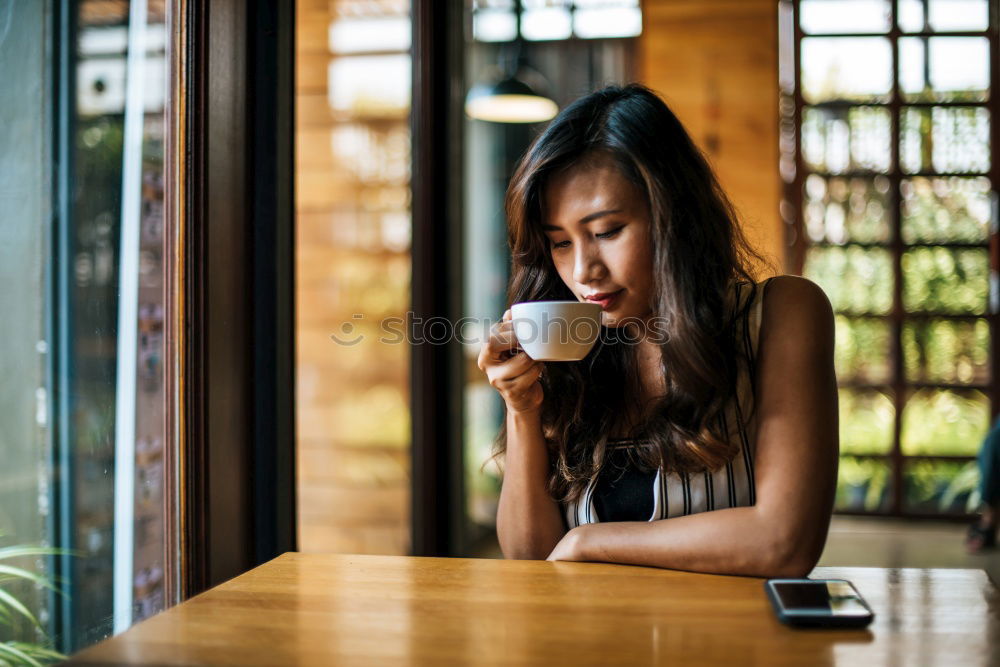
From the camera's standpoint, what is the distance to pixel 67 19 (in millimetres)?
1100

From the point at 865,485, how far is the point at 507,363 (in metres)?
4.40

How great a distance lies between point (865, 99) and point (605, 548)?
15.6ft

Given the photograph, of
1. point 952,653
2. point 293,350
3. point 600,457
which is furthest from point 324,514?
point 952,653

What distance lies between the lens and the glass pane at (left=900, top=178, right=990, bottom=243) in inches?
195

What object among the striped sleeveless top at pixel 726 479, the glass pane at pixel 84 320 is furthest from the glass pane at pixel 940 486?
the glass pane at pixel 84 320

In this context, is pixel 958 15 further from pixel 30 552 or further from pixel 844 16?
pixel 30 552

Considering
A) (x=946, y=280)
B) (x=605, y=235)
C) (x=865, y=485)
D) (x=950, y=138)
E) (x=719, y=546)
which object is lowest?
(x=865, y=485)

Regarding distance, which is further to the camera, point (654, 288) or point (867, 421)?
point (867, 421)

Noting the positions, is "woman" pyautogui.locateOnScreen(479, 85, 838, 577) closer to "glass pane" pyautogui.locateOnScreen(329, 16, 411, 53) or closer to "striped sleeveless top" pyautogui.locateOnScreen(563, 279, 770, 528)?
"striped sleeveless top" pyautogui.locateOnScreen(563, 279, 770, 528)

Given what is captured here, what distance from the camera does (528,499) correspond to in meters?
1.40

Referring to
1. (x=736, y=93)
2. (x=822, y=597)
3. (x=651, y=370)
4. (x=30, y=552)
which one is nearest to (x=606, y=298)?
(x=651, y=370)

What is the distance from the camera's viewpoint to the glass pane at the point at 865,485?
196 inches

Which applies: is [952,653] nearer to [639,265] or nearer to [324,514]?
[639,265]

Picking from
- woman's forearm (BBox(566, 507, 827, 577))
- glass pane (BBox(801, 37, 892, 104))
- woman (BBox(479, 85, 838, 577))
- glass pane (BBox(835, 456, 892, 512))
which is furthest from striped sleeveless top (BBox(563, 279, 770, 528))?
glass pane (BBox(801, 37, 892, 104))
